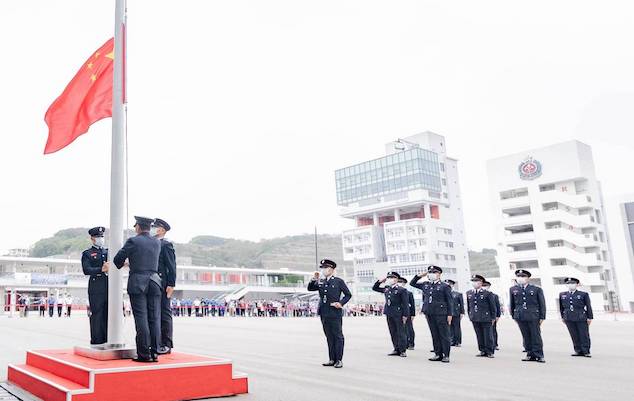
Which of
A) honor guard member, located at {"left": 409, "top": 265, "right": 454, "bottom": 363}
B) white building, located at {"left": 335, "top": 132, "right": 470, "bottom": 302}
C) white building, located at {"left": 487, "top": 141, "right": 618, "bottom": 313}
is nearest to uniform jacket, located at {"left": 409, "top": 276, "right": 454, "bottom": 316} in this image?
honor guard member, located at {"left": 409, "top": 265, "right": 454, "bottom": 363}

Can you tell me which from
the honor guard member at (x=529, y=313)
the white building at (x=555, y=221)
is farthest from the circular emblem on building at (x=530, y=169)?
the honor guard member at (x=529, y=313)

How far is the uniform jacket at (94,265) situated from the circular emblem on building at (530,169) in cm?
6437

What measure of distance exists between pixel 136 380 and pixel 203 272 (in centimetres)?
7353

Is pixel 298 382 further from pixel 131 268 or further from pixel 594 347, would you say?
pixel 594 347

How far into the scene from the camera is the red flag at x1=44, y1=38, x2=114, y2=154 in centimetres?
783

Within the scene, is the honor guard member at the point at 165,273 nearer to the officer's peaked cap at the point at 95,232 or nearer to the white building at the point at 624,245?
the officer's peaked cap at the point at 95,232

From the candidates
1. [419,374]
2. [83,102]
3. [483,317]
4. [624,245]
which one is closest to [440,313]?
[483,317]

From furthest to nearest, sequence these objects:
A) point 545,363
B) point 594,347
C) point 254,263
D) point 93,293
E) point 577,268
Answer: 1. point 254,263
2. point 577,268
3. point 594,347
4. point 545,363
5. point 93,293

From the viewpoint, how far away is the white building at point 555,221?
60.5 metres

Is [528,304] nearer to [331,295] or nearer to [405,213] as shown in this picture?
[331,295]

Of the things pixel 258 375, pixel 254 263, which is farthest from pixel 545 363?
pixel 254 263

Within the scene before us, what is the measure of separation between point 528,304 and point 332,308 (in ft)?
13.9

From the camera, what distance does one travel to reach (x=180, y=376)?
5.83m

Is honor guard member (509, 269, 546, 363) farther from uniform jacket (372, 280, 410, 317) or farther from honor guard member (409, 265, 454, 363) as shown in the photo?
uniform jacket (372, 280, 410, 317)
